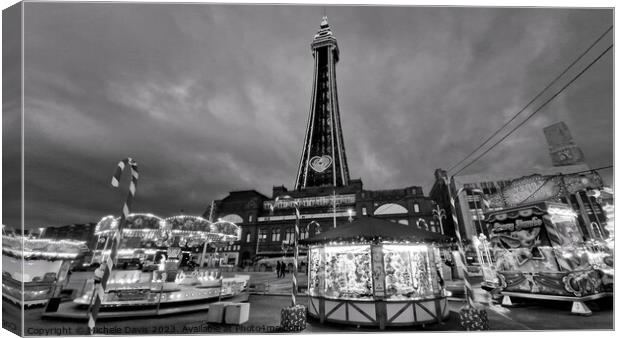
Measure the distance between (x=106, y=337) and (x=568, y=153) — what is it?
28.7 meters

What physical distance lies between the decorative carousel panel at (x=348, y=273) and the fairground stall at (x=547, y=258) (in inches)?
293

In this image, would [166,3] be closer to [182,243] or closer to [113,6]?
[113,6]

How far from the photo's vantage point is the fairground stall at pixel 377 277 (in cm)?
746

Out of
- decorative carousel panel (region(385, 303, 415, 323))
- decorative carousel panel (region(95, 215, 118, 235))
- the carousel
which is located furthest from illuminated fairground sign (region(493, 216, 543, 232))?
decorative carousel panel (region(95, 215, 118, 235))

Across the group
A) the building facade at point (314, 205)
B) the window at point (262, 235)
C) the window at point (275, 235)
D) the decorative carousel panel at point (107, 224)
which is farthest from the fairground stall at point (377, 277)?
the window at point (262, 235)

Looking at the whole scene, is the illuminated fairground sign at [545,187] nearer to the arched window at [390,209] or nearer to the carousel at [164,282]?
the carousel at [164,282]

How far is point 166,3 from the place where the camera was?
605cm

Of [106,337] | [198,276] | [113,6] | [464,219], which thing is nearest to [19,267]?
[106,337]

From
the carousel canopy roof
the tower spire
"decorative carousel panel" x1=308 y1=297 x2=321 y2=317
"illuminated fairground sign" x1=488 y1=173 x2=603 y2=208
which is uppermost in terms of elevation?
the tower spire

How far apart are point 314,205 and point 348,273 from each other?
1668 inches

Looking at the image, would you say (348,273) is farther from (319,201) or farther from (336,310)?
(319,201)

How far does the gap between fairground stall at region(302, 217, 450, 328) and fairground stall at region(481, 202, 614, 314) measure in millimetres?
4605

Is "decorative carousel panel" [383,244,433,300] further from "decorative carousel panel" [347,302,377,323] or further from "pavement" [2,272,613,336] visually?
"pavement" [2,272,613,336]

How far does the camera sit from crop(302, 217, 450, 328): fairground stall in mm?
7465
